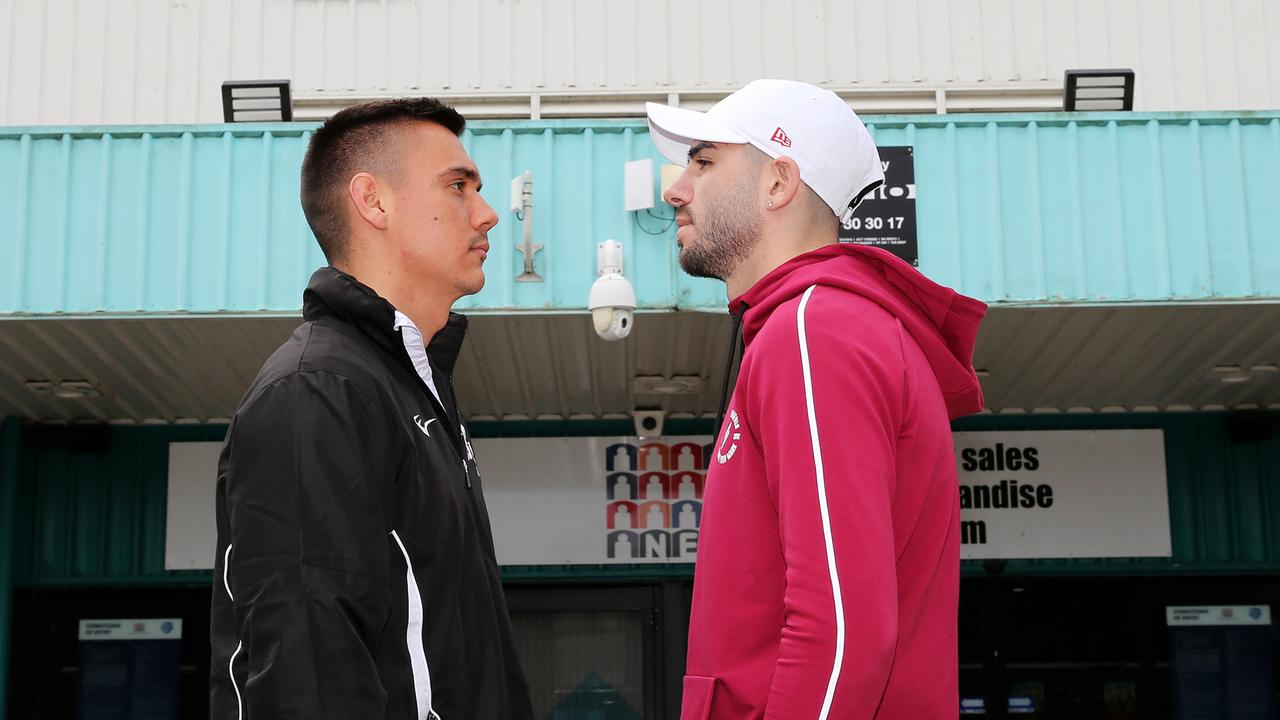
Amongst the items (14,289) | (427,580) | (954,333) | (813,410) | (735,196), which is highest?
(14,289)

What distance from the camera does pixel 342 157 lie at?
250cm

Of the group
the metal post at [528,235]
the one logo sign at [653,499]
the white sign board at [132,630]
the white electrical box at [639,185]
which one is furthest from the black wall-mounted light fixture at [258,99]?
the white sign board at [132,630]

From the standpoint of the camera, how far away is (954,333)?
99.2 inches

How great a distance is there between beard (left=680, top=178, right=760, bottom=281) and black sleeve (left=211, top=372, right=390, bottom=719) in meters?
0.80

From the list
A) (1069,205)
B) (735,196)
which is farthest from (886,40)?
(735,196)

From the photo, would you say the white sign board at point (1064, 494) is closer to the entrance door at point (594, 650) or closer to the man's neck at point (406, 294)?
the entrance door at point (594, 650)

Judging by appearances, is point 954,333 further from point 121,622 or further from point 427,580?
point 121,622

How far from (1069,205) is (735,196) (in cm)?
474

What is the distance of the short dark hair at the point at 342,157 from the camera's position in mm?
2477

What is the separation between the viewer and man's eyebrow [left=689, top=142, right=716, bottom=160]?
2.62 m

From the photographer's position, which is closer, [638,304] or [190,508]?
[638,304]

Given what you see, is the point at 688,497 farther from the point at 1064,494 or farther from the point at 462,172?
the point at 462,172

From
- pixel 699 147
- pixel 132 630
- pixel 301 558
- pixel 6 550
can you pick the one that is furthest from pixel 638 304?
pixel 6 550

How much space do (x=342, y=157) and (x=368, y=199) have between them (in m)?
0.11
